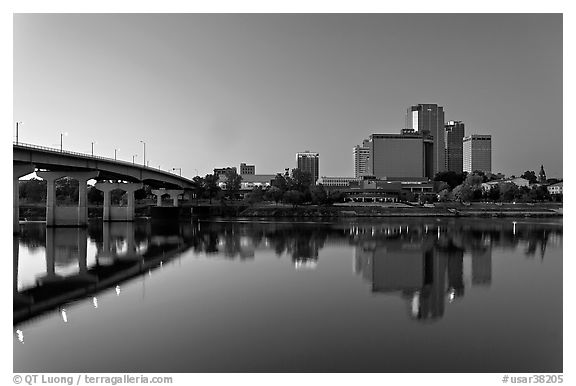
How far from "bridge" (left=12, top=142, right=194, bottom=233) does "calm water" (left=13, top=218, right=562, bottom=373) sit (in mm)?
21678

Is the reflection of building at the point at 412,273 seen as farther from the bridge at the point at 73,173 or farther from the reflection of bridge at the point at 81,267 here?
the bridge at the point at 73,173

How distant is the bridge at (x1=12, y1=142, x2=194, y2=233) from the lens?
1977 inches

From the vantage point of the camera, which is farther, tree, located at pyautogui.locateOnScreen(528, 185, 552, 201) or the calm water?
tree, located at pyautogui.locateOnScreen(528, 185, 552, 201)

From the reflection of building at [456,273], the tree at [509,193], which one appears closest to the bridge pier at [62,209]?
the reflection of building at [456,273]

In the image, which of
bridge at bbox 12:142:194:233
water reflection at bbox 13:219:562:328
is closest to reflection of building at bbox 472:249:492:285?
water reflection at bbox 13:219:562:328

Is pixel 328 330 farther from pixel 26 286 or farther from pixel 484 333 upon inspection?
pixel 26 286

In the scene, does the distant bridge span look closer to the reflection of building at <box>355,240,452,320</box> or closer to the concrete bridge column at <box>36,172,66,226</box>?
the concrete bridge column at <box>36,172,66,226</box>

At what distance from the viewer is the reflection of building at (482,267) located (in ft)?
76.1

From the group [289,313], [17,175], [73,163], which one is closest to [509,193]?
[73,163]

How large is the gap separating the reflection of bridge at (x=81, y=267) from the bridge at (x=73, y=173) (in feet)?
32.1

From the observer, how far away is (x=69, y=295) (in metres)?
19.7

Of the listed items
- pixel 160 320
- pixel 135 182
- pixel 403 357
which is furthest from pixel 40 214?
pixel 403 357

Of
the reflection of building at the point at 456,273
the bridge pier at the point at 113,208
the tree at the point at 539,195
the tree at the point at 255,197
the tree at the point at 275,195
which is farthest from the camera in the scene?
the tree at the point at 539,195

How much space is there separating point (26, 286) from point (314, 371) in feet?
52.5
